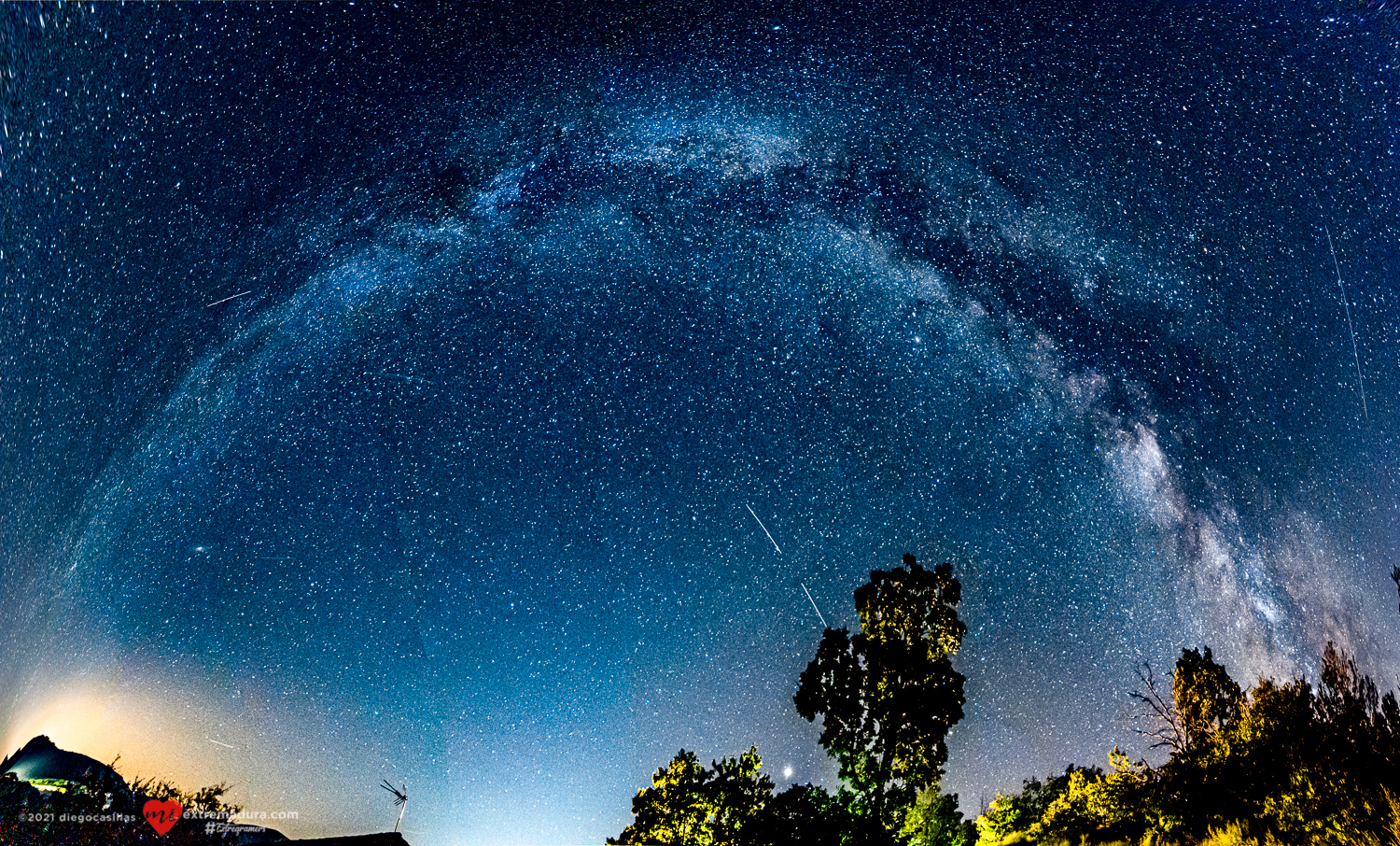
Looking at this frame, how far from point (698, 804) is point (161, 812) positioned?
2697cm

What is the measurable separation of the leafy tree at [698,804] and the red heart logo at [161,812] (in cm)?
2200

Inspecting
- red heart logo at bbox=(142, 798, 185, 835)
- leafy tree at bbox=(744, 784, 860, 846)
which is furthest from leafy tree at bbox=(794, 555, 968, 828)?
red heart logo at bbox=(142, 798, 185, 835)

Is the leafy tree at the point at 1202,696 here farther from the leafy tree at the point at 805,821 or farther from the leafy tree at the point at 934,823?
the leafy tree at the point at 805,821

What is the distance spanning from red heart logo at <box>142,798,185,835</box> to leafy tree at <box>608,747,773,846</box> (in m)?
22.0

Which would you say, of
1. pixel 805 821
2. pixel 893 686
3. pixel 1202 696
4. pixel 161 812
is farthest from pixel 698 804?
pixel 161 812

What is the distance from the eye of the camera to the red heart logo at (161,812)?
26922 millimetres

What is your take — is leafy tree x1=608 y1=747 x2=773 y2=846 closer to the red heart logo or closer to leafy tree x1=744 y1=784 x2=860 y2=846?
leafy tree x1=744 y1=784 x2=860 y2=846

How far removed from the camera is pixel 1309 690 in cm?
2344

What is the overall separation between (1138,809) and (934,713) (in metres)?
8.54

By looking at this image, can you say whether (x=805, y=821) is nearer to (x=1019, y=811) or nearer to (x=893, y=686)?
(x=893, y=686)

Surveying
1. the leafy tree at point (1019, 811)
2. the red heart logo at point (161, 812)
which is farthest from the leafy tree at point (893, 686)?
the red heart logo at point (161, 812)

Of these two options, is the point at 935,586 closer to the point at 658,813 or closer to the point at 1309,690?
the point at 658,813

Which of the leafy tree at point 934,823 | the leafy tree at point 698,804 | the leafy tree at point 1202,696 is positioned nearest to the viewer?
the leafy tree at point 698,804

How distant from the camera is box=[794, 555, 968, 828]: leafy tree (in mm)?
18828
